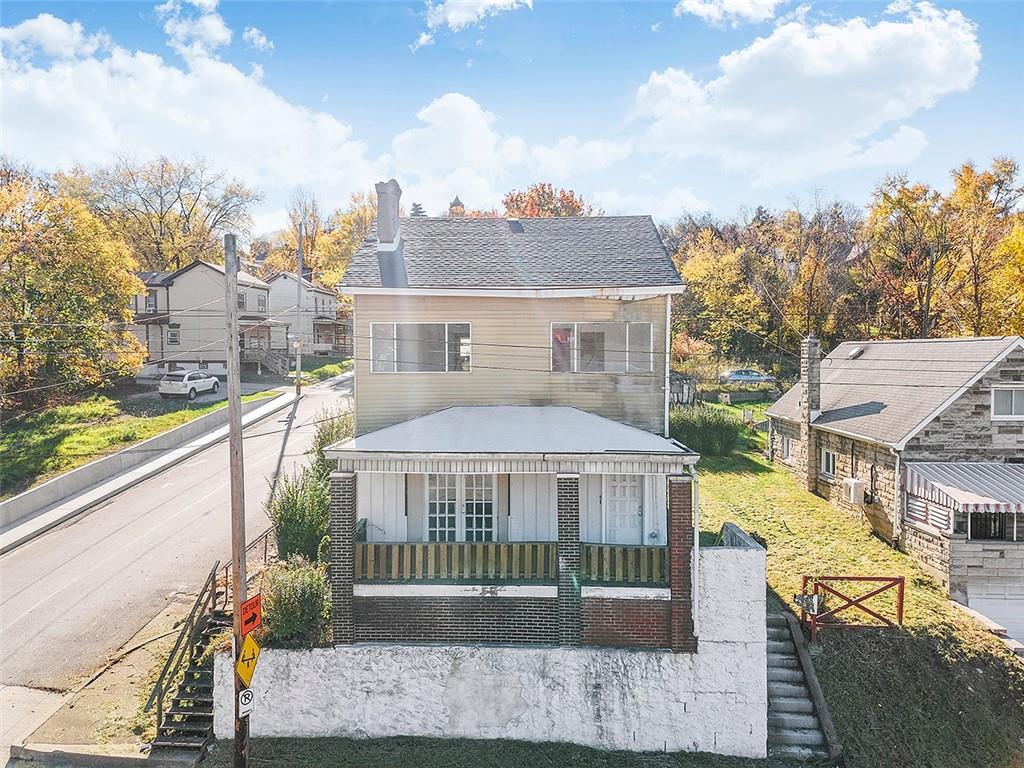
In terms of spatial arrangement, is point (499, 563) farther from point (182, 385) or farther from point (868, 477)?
point (182, 385)

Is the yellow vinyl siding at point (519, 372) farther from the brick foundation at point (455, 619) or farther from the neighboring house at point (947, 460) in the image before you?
the neighboring house at point (947, 460)

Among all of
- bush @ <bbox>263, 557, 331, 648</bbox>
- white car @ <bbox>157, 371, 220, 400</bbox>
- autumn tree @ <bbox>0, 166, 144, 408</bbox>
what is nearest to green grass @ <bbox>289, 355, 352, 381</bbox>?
white car @ <bbox>157, 371, 220, 400</bbox>

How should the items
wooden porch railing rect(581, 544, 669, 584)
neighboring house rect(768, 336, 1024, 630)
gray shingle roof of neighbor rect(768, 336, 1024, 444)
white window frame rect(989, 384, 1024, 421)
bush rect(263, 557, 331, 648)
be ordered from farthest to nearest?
gray shingle roof of neighbor rect(768, 336, 1024, 444) → white window frame rect(989, 384, 1024, 421) → neighboring house rect(768, 336, 1024, 630) → wooden porch railing rect(581, 544, 669, 584) → bush rect(263, 557, 331, 648)

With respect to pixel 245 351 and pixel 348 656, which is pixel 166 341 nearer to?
pixel 245 351

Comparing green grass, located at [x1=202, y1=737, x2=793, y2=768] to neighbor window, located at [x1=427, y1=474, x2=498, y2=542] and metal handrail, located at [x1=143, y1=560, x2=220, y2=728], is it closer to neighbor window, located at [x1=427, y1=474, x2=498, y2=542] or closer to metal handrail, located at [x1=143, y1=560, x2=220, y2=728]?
metal handrail, located at [x1=143, y1=560, x2=220, y2=728]

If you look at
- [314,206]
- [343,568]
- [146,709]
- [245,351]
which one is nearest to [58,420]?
[245,351]
